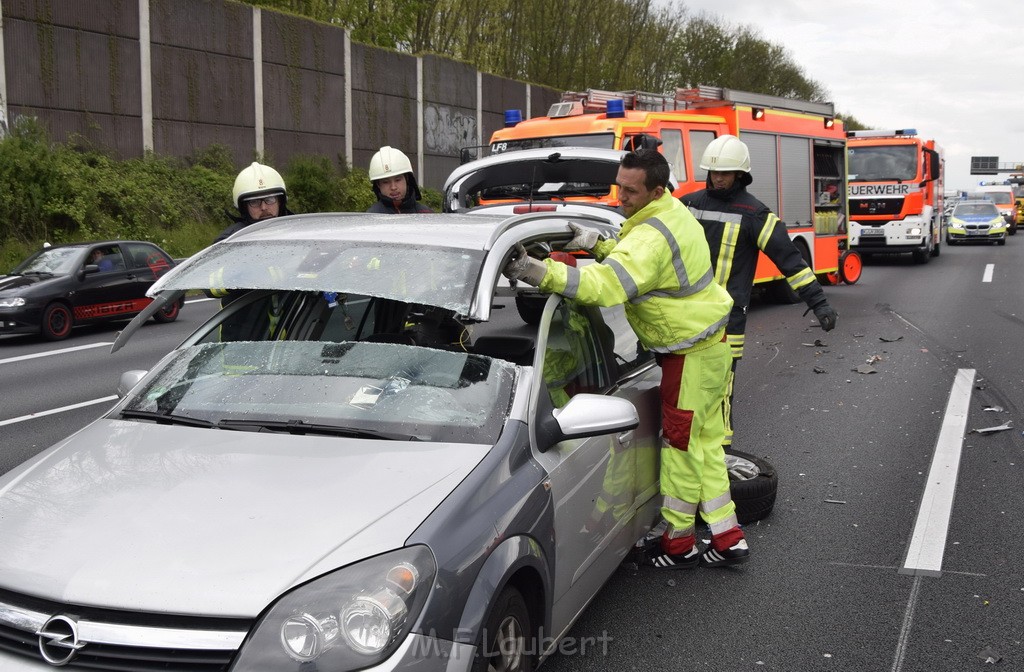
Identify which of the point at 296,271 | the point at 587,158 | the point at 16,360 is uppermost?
the point at 587,158

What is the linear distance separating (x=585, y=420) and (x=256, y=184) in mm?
3119

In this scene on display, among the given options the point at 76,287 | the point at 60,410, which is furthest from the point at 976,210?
the point at 60,410

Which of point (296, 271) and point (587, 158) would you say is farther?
point (587, 158)

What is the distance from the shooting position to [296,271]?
3721 millimetres

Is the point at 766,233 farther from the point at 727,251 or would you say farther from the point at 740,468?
the point at 740,468

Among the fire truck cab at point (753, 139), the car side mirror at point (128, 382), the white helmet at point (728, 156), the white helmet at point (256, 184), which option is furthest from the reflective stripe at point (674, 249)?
the fire truck cab at point (753, 139)

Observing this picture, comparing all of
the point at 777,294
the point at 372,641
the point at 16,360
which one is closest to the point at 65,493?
the point at 372,641

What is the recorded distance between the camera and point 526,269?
12.0 ft

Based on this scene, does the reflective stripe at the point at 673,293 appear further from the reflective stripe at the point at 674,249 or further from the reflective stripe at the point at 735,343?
the reflective stripe at the point at 735,343

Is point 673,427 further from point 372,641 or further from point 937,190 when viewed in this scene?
point 937,190

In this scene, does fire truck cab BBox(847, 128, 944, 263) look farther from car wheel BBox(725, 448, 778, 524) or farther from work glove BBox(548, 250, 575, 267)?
work glove BBox(548, 250, 575, 267)

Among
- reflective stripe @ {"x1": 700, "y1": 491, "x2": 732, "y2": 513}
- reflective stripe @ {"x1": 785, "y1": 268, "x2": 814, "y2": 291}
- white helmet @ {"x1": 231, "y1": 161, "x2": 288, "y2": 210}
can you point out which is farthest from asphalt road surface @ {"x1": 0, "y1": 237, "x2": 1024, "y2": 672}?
white helmet @ {"x1": 231, "y1": 161, "x2": 288, "y2": 210}

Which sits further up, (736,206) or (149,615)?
(736,206)

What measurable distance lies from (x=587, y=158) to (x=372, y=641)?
8.14m
